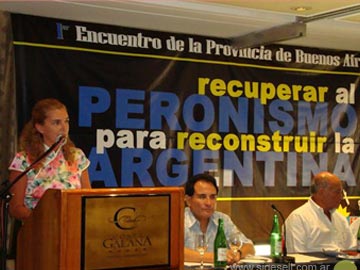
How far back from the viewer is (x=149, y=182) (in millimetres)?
5031

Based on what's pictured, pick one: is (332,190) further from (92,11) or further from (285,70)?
(92,11)

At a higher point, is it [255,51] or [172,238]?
[255,51]

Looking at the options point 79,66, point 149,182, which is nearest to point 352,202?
point 149,182

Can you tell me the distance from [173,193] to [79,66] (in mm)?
2438

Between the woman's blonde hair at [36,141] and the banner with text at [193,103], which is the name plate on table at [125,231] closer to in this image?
the woman's blonde hair at [36,141]

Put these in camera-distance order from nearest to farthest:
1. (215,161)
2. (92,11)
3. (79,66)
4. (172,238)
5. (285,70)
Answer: (172,238) < (92,11) < (79,66) < (215,161) < (285,70)

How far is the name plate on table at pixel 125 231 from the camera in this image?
2.34 m

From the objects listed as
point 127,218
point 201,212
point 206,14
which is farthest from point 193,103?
point 127,218

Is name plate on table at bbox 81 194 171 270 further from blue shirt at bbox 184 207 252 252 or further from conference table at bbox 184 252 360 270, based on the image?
blue shirt at bbox 184 207 252 252

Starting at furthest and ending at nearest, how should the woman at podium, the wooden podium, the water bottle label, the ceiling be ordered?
the ceiling, the woman at podium, the water bottle label, the wooden podium

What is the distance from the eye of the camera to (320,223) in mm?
4742

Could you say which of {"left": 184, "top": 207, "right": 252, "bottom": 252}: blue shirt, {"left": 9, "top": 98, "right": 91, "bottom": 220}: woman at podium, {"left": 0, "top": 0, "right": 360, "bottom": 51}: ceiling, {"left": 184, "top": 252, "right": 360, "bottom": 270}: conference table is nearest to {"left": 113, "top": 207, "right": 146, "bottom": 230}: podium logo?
{"left": 184, "top": 252, "right": 360, "bottom": 270}: conference table

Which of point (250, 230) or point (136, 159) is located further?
point (250, 230)

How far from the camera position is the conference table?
11.0ft
